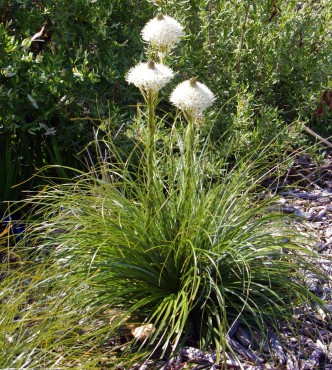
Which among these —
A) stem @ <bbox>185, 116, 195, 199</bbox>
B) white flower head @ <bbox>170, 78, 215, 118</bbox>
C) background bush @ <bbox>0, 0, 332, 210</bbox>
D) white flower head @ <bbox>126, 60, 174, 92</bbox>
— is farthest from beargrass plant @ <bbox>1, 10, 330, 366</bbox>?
background bush @ <bbox>0, 0, 332, 210</bbox>

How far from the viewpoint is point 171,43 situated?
2908 mm

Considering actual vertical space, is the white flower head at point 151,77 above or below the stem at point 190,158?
above

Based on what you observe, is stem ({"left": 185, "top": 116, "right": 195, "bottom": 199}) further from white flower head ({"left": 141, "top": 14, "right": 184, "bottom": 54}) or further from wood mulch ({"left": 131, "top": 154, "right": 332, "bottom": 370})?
wood mulch ({"left": 131, "top": 154, "right": 332, "bottom": 370})

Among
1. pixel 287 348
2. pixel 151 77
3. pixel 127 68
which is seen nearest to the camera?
pixel 151 77

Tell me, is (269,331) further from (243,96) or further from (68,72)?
(68,72)

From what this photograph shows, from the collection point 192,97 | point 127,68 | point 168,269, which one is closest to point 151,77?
point 192,97

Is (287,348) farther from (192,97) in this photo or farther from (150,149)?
(192,97)

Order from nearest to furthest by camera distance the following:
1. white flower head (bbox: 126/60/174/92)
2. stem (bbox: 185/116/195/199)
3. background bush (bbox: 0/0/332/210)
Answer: white flower head (bbox: 126/60/174/92)
stem (bbox: 185/116/195/199)
background bush (bbox: 0/0/332/210)

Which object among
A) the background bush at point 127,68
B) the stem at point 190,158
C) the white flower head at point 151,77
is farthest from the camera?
the background bush at point 127,68

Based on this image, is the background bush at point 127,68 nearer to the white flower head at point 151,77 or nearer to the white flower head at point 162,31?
the white flower head at point 162,31

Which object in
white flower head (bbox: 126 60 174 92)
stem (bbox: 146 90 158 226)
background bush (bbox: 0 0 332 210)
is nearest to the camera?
white flower head (bbox: 126 60 174 92)

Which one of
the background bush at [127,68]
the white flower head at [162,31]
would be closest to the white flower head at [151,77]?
the white flower head at [162,31]

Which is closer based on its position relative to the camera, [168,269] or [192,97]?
[192,97]

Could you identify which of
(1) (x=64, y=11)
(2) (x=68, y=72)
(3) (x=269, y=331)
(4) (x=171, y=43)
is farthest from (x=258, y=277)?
(1) (x=64, y=11)
